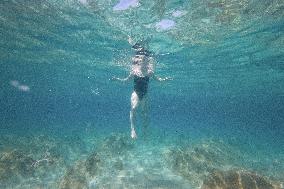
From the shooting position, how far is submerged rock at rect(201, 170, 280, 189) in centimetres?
920

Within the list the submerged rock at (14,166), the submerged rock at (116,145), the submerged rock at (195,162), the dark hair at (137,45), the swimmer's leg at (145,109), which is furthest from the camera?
the dark hair at (137,45)

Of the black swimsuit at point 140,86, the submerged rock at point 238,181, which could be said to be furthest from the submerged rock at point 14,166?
the submerged rock at point 238,181

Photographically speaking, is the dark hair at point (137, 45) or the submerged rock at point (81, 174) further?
the dark hair at point (137, 45)

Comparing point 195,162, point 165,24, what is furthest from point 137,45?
point 195,162

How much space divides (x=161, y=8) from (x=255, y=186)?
13.1 metres

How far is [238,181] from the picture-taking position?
30.9 feet

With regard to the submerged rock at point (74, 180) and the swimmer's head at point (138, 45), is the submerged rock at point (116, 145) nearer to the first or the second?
the submerged rock at point (74, 180)

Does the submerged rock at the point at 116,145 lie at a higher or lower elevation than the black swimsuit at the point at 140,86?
lower

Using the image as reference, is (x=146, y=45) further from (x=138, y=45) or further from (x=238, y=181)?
(x=238, y=181)

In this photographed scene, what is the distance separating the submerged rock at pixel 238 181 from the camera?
9.20 meters

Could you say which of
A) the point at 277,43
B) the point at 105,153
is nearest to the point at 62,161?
the point at 105,153

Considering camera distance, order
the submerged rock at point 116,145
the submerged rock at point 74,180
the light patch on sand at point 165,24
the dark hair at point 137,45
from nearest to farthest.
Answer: the submerged rock at point 74,180
the light patch on sand at point 165,24
the submerged rock at point 116,145
the dark hair at point 137,45

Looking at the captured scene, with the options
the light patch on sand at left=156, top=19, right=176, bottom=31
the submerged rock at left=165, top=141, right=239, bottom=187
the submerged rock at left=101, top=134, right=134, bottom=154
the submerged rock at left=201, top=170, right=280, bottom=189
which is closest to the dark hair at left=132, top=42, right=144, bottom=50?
the light patch on sand at left=156, top=19, right=176, bottom=31

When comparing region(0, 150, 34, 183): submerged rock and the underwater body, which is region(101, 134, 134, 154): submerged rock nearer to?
the underwater body
